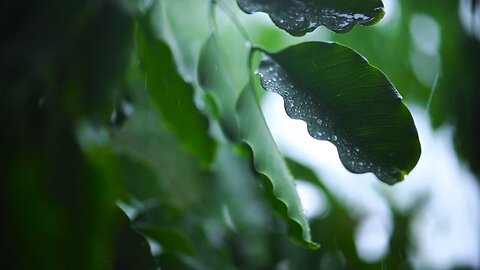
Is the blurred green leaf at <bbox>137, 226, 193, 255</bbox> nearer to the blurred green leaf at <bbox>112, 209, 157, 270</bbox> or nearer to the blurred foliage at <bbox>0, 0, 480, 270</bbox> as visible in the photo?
the blurred foliage at <bbox>0, 0, 480, 270</bbox>

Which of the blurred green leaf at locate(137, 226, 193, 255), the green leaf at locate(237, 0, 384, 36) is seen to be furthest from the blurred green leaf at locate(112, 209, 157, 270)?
the green leaf at locate(237, 0, 384, 36)

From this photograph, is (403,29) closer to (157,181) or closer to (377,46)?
(377,46)

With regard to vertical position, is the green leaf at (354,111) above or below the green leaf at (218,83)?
above

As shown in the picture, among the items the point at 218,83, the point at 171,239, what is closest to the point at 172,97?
the point at 218,83

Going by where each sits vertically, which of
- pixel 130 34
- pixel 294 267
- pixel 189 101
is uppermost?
pixel 130 34

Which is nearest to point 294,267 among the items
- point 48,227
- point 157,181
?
point 157,181

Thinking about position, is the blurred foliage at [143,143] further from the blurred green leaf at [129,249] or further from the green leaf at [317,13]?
the green leaf at [317,13]

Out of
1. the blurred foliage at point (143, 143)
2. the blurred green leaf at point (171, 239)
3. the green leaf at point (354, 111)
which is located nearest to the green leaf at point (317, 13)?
the green leaf at point (354, 111)
